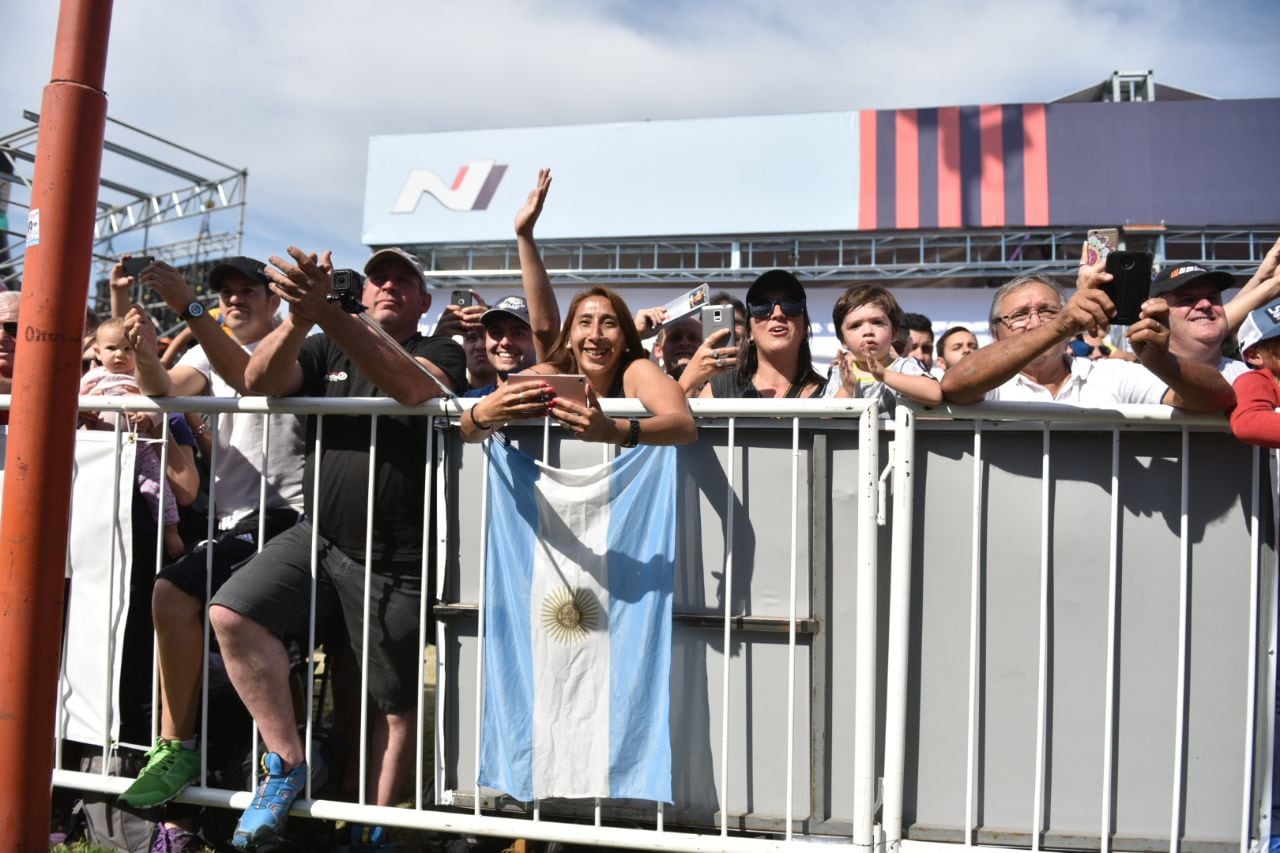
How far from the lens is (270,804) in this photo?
10.4ft

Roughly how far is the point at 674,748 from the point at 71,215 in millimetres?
2400

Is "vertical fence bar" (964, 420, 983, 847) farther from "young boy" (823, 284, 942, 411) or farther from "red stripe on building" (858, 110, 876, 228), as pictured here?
"red stripe on building" (858, 110, 876, 228)

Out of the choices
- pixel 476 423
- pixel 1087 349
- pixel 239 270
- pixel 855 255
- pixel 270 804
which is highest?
pixel 855 255

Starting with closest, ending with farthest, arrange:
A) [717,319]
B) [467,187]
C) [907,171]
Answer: [717,319]
[907,171]
[467,187]

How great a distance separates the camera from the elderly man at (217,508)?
335cm

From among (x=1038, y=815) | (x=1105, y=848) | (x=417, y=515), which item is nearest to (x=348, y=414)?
(x=417, y=515)

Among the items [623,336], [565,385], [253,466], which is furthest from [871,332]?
[253,466]

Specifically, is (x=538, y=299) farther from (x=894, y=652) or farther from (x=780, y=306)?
(x=894, y=652)

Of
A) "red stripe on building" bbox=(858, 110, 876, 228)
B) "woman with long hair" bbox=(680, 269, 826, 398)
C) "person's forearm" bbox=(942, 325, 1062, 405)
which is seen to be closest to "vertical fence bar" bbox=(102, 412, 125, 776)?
"woman with long hair" bbox=(680, 269, 826, 398)

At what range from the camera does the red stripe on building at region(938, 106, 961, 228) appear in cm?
1628

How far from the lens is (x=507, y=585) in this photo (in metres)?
3.16

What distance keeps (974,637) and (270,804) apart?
2461 mm

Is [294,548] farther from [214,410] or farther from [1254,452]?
[1254,452]

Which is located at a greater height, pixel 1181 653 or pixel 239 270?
pixel 239 270
